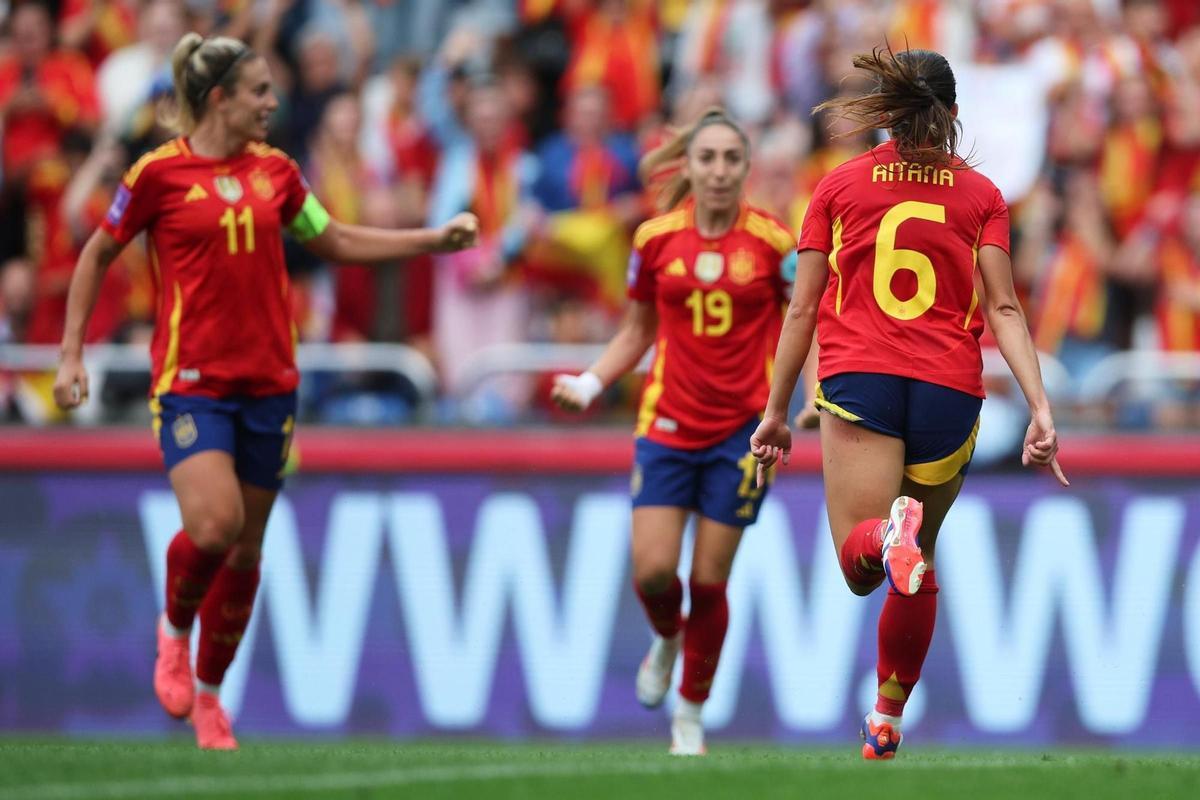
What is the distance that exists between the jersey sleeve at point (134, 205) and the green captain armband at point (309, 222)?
2.16 feet

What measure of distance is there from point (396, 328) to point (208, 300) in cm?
400

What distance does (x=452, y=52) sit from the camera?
42.8 feet

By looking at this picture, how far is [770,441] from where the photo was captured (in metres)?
7.01

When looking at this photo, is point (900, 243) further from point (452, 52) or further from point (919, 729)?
point (452, 52)

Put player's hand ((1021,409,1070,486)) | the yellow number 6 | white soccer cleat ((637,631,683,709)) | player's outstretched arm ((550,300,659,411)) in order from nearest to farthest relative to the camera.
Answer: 1. player's hand ((1021,409,1070,486))
2. the yellow number 6
3. player's outstretched arm ((550,300,659,411))
4. white soccer cleat ((637,631,683,709))

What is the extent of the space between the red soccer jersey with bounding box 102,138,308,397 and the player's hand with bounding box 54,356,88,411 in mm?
342

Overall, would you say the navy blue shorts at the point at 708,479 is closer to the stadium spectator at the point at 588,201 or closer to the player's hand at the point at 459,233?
the player's hand at the point at 459,233

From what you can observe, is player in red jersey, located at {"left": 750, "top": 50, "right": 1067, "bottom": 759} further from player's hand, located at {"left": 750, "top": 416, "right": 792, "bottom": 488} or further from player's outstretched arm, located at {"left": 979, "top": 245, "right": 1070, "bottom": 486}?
player's hand, located at {"left": 750, "top": 416, "right": 792, "bottom": 488}

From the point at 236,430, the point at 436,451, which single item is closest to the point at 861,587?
the point at 236,430

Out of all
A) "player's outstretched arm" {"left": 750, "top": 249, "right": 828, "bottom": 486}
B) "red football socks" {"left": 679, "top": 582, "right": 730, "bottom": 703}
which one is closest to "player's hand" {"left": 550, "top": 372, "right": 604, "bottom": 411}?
"red football socks" {"left": 679, "top": 582, "right": 730, "bottom": 703}

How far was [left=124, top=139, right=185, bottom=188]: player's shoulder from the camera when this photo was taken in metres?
8.22

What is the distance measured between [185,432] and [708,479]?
2.36 m

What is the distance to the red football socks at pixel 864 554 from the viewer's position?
6602 mm

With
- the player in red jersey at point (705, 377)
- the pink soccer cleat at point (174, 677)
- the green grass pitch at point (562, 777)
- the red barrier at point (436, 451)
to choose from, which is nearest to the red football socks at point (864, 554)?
the green grass pitch at point (562, 777)
